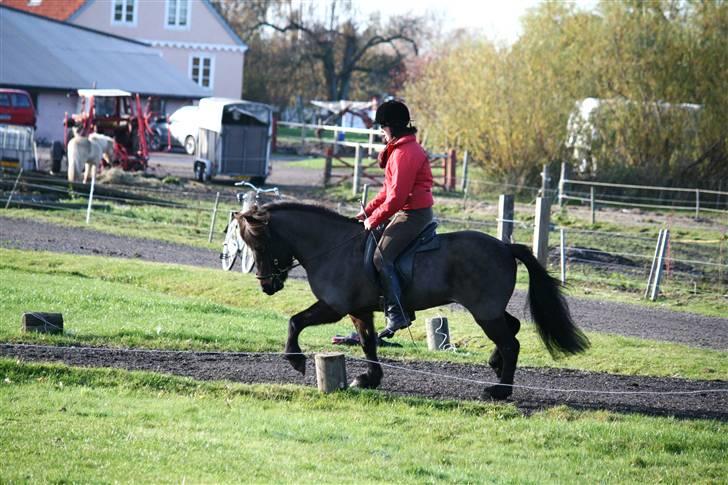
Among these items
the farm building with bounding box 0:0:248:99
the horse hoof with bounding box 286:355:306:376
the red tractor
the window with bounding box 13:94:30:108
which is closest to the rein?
the horse hoof with bounding box 286:355:306:376

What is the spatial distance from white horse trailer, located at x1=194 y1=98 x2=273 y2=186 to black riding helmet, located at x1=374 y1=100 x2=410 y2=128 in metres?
30.2

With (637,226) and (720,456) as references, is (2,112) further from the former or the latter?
(720,456)

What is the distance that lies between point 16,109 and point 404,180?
117 feet

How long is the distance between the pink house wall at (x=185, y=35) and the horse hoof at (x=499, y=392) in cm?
5841

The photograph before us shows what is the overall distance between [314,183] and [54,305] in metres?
28.4

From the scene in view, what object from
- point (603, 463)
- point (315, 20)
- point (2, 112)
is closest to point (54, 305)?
point (603, 463)

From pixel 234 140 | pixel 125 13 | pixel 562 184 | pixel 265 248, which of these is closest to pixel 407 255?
pixel 265 248

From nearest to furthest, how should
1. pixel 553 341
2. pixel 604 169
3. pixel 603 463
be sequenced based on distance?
pixel 603 463 < pixel 553 341 < pixel 604 169

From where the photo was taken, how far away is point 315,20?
83.7 metres

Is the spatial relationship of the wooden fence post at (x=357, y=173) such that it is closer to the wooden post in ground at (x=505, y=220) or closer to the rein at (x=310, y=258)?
the wooden post in ground at (x=505, y=220)

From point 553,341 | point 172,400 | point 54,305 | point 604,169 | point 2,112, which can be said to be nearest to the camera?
point 172,400

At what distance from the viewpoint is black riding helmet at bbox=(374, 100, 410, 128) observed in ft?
36.2

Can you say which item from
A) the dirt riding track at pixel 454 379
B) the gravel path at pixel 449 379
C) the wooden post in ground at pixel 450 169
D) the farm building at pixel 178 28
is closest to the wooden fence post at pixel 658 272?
the dirt riding track at pixel 454 379

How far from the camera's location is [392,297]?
1109 centimetres
